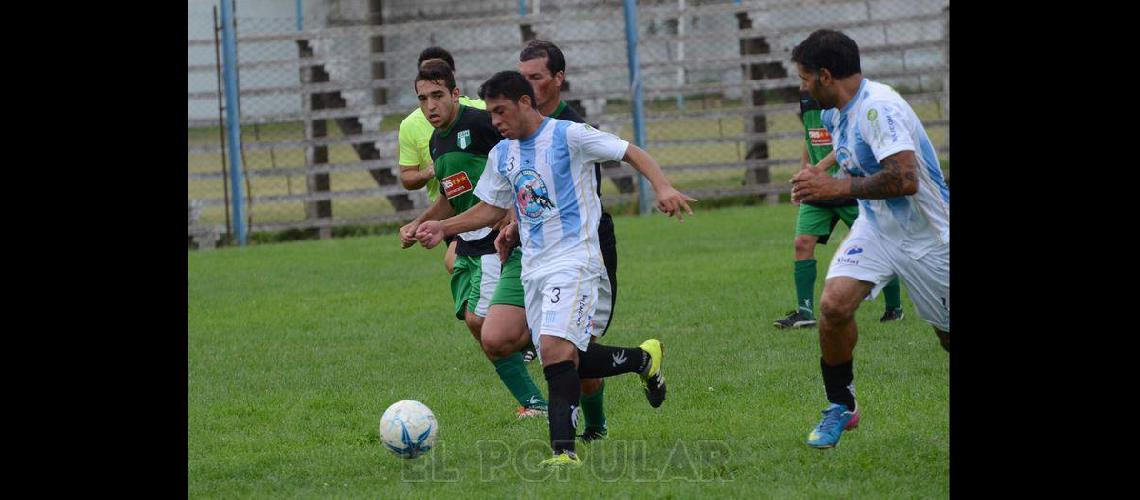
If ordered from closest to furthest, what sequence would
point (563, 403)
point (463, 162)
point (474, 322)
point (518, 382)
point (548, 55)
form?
1. point (563, 403)
2. point (548, 55)
3. point (518, 382)
4. point (463, 162)
5. point (474, 322)

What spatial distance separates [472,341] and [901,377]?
321 centimetres

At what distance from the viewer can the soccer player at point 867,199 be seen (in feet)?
18.9

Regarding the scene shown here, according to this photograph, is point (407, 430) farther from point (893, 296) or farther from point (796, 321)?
point (893, 296)

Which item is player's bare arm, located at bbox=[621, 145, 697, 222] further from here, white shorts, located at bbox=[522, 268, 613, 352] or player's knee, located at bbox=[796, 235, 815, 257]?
player's knee, located at bbox=[796, 235, 815, 257]

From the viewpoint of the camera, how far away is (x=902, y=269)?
6.07 meters

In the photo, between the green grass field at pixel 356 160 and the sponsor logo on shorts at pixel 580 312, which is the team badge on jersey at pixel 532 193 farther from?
the green grass field at pixel 356 160

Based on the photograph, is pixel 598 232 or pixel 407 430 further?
pixel 598 232

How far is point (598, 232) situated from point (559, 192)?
42 cm

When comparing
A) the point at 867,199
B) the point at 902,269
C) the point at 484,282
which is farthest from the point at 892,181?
the point at 484,282

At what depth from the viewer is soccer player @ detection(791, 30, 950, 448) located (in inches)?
227

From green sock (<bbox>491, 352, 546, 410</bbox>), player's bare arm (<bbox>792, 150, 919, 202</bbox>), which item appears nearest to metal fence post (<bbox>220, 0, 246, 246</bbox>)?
green sock (<bbox>491, 352, 546, 410</bbox>)
